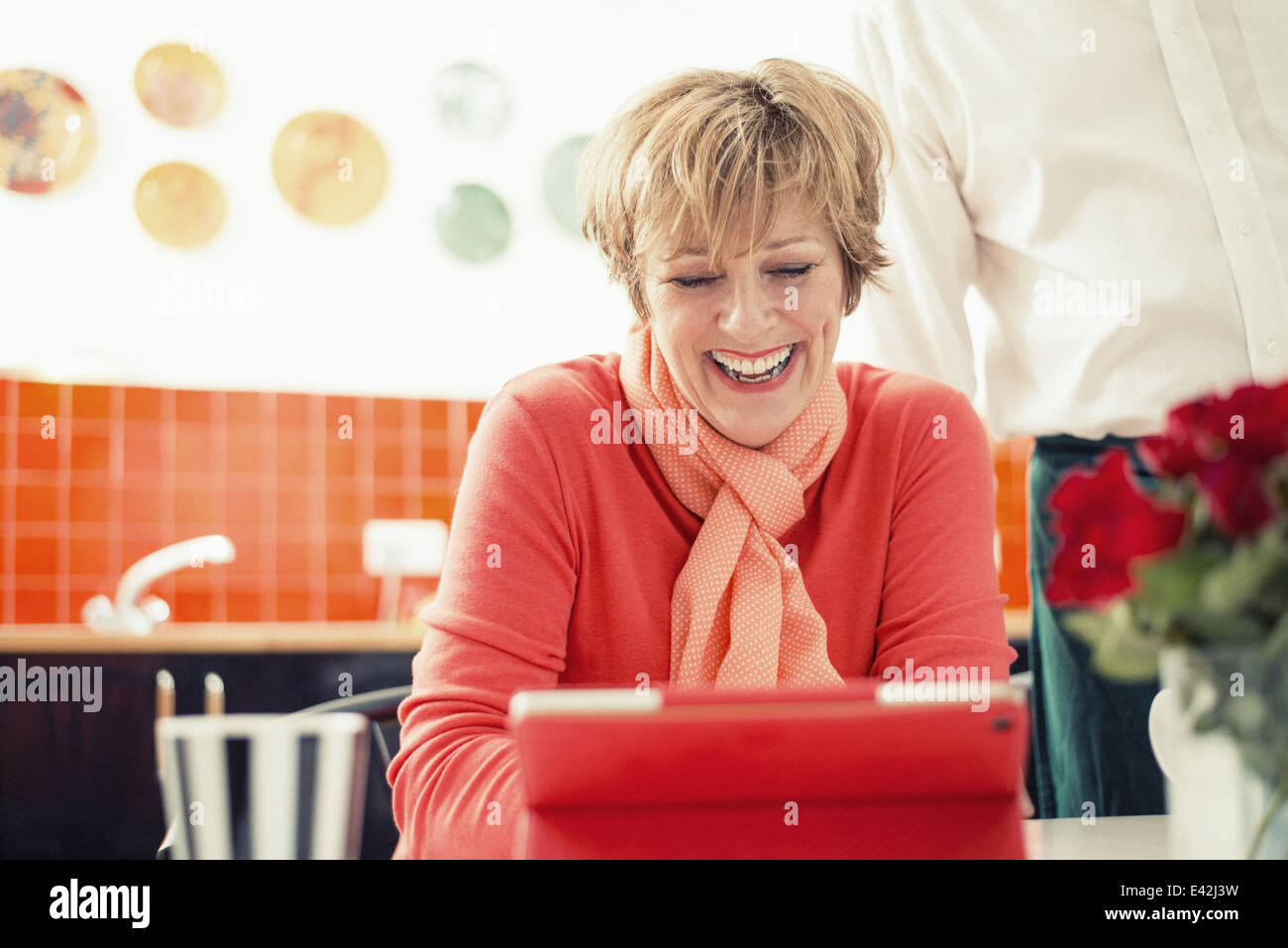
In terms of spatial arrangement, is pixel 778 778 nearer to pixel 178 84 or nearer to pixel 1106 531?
pixel 1106 531

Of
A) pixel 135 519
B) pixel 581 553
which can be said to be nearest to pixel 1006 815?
pixel 581 553

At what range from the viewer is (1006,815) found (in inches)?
19.9

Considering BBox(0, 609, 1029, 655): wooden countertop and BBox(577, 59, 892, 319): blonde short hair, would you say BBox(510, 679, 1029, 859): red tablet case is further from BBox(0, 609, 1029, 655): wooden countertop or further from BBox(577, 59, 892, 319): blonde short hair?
BBox(0, 609, 1029, 655): wooden countertop

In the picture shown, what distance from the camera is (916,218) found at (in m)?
1.52

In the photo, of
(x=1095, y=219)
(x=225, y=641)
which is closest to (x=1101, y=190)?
(x=1095, y=219)

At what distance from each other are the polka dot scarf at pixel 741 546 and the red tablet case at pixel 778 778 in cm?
54

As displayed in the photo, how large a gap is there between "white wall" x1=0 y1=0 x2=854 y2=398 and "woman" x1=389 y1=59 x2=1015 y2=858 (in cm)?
284

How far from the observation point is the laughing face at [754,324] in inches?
43.1

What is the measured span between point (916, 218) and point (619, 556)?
0.66 meters

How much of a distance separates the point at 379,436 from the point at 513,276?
0.69 meters

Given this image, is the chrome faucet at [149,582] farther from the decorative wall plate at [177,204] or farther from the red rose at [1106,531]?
the red rose at [1106,531]

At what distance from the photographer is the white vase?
0.44 m

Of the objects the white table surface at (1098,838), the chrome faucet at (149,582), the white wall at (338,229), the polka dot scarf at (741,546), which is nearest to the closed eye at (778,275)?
the polka dot scarf at (741,546)
